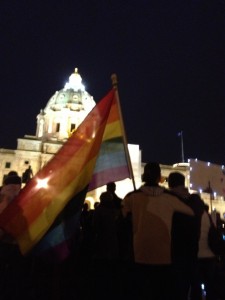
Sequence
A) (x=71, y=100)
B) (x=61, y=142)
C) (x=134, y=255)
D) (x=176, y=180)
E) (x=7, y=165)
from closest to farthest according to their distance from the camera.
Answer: (x=134, y=255)
(x=176, y=180)
(x=7, y=165)
(x=61, y=142)
(x=71, y=100)

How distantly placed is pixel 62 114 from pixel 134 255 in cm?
6083

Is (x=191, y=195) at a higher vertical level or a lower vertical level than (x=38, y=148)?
lower

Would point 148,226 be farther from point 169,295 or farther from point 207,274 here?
point 207,274

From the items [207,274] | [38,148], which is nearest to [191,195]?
[207,274]

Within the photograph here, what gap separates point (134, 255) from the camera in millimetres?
3383

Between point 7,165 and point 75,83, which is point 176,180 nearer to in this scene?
point 7,165

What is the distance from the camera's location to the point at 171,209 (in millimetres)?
3434

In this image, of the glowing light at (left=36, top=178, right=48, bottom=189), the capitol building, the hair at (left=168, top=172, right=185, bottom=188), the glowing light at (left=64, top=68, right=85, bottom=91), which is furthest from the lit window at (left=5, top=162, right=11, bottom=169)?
the glowing light at (left=36, top=178, right=48, bottom=189)

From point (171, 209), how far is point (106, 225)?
182 centimetres

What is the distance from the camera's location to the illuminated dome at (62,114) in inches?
2421

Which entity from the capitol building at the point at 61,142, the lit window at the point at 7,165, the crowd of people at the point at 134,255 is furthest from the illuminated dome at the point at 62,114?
the crowd of people at the point at 134,255

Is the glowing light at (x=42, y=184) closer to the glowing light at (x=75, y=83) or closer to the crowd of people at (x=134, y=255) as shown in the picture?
the crowd of people at (x=134, y=255)

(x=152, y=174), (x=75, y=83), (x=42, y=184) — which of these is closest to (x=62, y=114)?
(x=75, y=83)

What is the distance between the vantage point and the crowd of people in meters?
3.33
